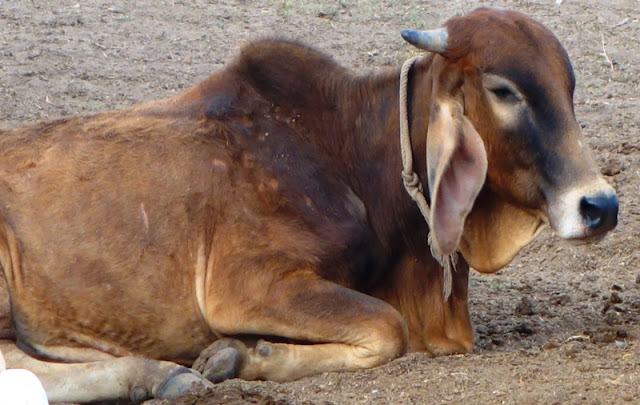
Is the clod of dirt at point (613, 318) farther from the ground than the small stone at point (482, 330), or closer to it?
farther from the ground

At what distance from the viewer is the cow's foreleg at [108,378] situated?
191 inches

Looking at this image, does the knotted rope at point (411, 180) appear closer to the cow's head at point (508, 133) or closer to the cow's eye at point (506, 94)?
the cow's head at point (508, 133)

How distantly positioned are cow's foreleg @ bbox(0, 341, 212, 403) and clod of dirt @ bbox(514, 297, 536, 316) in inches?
70.9

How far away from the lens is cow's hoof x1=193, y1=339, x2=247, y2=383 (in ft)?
16.0

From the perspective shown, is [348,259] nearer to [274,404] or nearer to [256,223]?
[256,223]

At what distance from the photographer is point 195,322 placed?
516 centimetres

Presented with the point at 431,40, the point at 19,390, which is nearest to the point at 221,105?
the point at 431,40

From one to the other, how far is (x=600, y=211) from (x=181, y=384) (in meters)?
1.63

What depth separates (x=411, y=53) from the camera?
952 cm

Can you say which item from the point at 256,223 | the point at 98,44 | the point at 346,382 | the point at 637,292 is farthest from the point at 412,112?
the point at 98,44

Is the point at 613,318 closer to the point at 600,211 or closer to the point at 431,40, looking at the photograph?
the point at 600,211

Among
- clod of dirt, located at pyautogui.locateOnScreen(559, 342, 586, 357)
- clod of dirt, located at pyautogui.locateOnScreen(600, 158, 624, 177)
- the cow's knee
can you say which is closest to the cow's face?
clod of dirt, located at pyautogui.locateOnScreen(559, 342, 586, 357)

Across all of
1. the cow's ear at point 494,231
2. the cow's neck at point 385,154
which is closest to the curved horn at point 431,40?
the cow's neck at point 385,154

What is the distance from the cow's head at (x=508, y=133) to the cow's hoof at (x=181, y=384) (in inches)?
40.4
